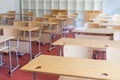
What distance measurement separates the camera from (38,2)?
10.7 metres

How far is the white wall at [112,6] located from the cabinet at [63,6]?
0.75ft

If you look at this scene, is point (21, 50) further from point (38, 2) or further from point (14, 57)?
point (38, 2)

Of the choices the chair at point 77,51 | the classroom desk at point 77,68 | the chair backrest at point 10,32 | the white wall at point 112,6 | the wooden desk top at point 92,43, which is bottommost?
the classroom desk at point 77,68

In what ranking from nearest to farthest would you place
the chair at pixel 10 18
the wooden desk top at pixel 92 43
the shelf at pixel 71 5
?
the wooden desk top at pixel 92 43, the chair at pixel 10 18, the shelf at pixel 71 5

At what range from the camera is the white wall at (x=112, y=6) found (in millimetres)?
9625

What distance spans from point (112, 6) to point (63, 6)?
Result: 2281mm

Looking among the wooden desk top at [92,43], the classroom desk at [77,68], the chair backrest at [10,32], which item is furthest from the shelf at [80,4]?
the classroom desk at [77,68]

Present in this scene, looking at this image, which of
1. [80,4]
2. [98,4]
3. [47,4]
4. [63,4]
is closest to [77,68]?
[98,4]

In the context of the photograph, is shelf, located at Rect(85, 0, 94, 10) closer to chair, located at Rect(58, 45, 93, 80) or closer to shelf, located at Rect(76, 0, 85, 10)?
shelf, located at Rect(76, 0, 85, 10)

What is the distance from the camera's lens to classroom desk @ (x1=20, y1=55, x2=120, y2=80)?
83.6 inches

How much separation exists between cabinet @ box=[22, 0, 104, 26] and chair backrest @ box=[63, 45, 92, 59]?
22.7 feet

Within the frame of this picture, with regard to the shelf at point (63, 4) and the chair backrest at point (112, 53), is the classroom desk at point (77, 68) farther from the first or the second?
the shelf at point (63, 4)

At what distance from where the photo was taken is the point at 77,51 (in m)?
3.05

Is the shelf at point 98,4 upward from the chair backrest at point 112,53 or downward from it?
upward
